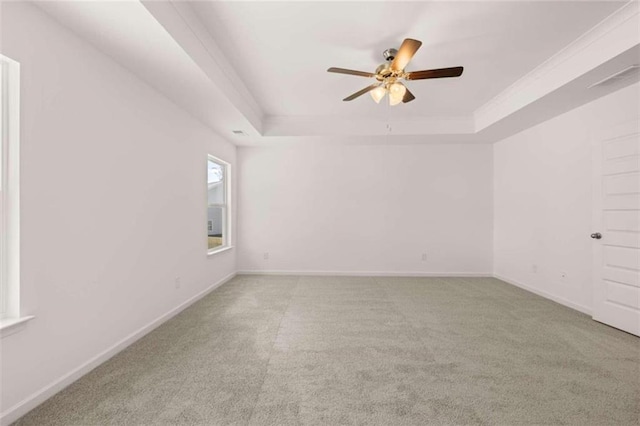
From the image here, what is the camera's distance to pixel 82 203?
6.16 ft

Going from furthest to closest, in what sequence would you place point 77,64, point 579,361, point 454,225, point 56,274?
point 454,225 < point 579,361 < point 77,64 < point 56,274

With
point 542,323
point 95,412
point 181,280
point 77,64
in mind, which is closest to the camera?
point 95,412

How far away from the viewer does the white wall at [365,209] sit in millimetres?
4980

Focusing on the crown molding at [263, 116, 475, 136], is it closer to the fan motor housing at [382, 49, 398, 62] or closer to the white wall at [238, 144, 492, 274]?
the white wall at [238, 144, 492, 274]

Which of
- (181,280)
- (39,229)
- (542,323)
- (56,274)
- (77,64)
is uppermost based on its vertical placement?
(77,64)

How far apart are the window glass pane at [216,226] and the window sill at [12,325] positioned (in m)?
3.13

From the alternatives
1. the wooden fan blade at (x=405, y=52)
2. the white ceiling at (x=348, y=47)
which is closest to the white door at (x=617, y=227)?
the white ceiling at (x=348, y=47)

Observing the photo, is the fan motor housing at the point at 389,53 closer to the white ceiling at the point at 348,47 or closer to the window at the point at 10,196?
the white ceiling at the point at 348,47

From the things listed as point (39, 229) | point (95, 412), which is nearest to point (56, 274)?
point (39, 229)

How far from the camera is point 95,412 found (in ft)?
5.06

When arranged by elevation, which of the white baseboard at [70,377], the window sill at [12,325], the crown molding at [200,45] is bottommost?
the white baseboard at [70,377]

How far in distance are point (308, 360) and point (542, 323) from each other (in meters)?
2.51

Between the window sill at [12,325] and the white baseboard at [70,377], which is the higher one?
the window sill at [12,325]

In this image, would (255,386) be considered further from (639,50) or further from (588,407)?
(639,50)
